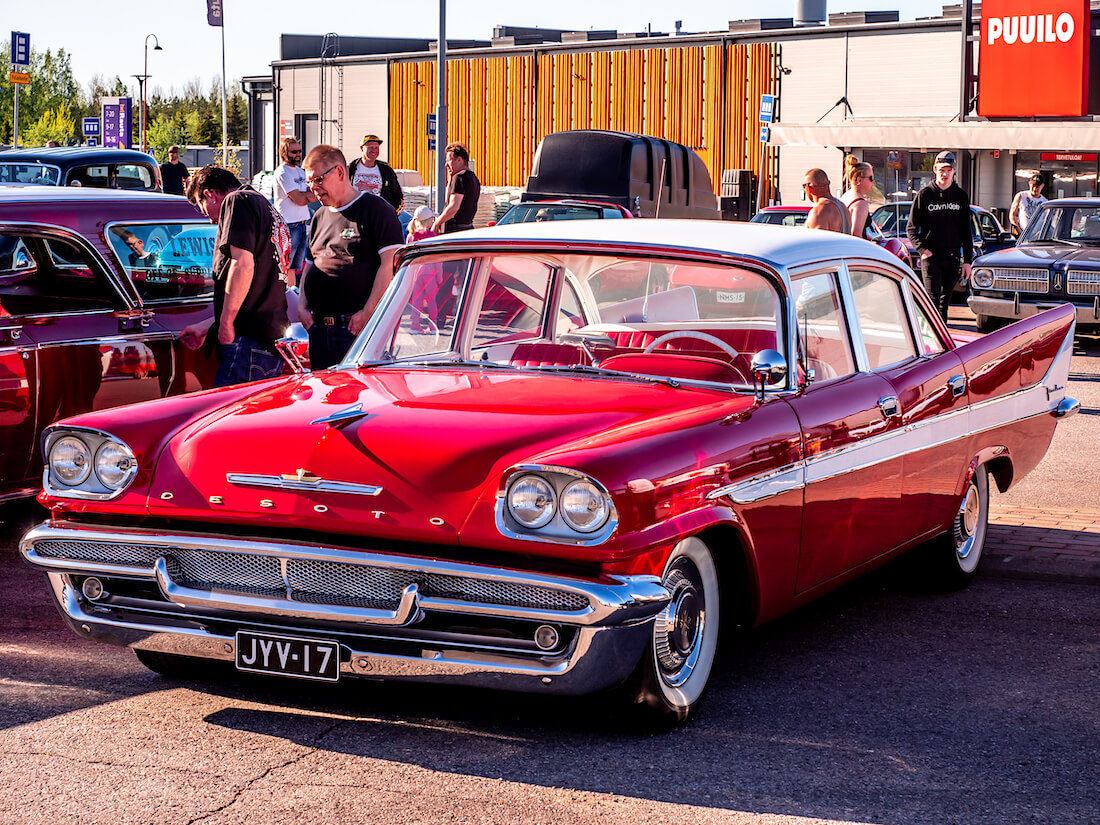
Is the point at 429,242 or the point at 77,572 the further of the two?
the point at 429,242

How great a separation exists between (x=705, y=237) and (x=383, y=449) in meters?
1.69

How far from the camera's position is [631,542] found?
422cm

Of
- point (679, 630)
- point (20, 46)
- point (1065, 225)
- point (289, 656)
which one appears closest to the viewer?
point (289, 656)

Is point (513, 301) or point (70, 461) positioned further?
point (513, 301)

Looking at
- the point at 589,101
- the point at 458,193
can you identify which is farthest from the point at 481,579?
the point at 589,101

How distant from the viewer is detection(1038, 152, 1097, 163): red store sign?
114ft

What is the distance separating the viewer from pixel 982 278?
1639cm

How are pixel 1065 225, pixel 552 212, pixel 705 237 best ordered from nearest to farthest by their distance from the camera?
1. pixel 705 237
2. pixel 1065 225
3. pixel 552 212

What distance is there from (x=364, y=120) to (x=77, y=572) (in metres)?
53.3

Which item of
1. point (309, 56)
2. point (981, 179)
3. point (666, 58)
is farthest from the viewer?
point (309, 56)

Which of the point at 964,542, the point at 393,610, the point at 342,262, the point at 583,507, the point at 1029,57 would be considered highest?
the point at 1029,57

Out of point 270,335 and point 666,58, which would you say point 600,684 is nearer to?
point 270,335

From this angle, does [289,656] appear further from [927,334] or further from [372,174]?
[372,174]

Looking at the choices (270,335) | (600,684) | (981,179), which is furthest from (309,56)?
(600,684)
